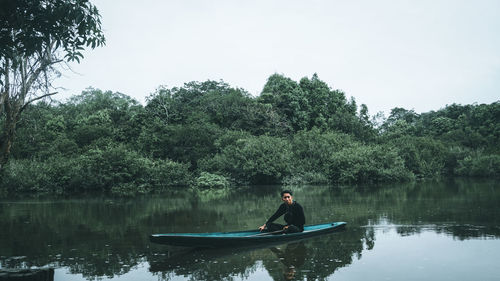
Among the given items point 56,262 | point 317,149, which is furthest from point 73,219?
point 317,149

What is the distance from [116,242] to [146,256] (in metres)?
1.89

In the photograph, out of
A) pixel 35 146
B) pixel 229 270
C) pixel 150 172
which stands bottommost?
pixel 229 270

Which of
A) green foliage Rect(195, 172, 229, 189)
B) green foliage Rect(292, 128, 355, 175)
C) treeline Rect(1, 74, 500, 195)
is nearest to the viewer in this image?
treeline Rect(1, 74, 500, 195)

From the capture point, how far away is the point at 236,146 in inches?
1212

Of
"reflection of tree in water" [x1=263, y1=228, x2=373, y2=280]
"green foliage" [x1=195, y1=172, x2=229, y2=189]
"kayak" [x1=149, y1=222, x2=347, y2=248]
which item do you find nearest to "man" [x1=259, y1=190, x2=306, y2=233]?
"kayak" [x1=149, y1=222, x2=347, y2=248]

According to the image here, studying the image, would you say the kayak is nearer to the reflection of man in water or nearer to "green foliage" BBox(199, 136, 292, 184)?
the reflection of man in water

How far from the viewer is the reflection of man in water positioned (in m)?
7.09

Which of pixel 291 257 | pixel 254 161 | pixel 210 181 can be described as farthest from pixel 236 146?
pixel 291 257

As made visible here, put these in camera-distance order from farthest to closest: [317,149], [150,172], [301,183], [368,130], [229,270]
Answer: [368,130], [317,149], [301,183], [150,172], [229,270]

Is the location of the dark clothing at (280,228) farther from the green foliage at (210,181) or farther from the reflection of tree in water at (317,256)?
the green foliage at (210,181)

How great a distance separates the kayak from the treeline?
52.7 feet

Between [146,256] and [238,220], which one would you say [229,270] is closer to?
[146,256]

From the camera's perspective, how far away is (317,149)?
104ft

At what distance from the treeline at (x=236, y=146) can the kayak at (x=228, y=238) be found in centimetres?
1605
